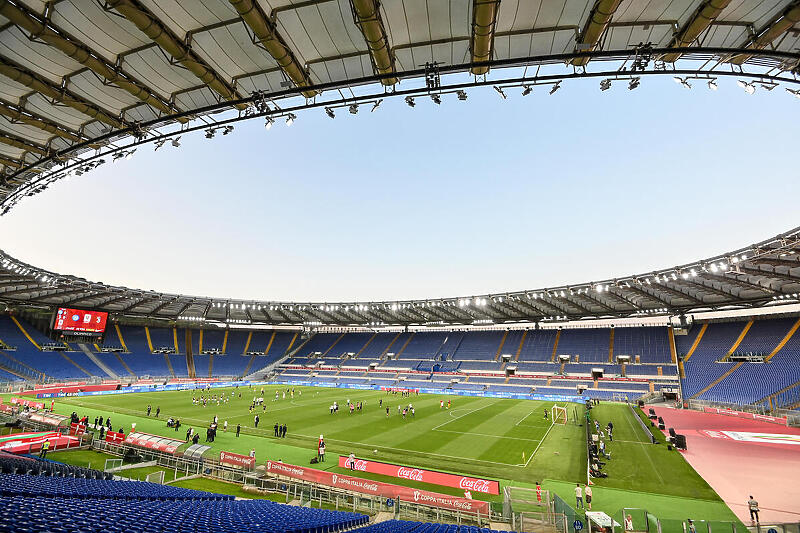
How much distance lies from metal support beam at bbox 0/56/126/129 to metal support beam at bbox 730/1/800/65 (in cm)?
1872

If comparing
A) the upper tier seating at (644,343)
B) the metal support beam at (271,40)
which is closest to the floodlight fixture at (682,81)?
the metal support beam at (271,40)

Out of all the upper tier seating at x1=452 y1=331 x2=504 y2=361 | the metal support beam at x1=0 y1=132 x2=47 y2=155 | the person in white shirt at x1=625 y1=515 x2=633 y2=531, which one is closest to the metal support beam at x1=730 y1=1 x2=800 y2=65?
the person in white shirt at x1=625 y1=515 x2=633 y2=531

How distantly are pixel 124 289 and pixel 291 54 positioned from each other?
54272 mm

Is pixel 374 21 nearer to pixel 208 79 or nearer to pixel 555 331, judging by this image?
pixel 208 79

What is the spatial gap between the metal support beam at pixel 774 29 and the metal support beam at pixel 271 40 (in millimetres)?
11449

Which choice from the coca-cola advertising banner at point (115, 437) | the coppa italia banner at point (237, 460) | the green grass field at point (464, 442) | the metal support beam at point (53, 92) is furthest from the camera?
the coca-cola advertising banner at point (115, 437)

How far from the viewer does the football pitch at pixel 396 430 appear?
74.4 feet

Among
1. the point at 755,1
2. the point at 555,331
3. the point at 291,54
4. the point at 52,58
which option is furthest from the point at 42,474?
the point at 555,331

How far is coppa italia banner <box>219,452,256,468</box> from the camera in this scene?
1941cm

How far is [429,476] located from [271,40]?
1825 centimetres

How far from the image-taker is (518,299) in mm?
55031

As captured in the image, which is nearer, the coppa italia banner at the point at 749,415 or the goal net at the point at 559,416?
the coppa italia banner at the point at 749,415

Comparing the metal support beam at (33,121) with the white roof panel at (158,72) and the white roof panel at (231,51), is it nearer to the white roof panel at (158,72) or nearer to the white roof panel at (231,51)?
the white roof panel at (158,72)

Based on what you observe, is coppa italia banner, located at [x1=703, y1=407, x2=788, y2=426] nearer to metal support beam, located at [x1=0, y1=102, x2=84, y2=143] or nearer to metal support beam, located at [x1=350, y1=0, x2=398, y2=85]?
metal support beam, located at [x1=350, y1=0, x2=398, y2=85]
